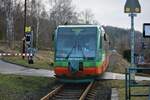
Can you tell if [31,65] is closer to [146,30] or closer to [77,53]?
[77,53]

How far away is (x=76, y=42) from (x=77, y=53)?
0.66 m

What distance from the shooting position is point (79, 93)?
23719 millimetres

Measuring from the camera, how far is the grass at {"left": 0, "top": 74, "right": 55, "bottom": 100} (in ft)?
68.7

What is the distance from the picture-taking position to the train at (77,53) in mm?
26516

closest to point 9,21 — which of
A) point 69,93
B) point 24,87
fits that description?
point 24,87

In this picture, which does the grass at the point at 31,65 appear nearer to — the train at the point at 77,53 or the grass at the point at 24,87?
the grass at the point at 24,87

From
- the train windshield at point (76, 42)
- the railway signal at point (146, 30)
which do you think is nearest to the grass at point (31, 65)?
the train windshield at point (76, 42)

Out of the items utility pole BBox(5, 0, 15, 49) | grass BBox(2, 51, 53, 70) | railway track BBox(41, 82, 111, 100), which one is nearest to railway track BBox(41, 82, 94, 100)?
railway track BBox(41, 82, 111, 100)

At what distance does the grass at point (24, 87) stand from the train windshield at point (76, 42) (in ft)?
5.98

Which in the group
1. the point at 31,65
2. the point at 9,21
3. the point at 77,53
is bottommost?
the point at 31,65

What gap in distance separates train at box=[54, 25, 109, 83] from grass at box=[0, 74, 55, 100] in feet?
3.90

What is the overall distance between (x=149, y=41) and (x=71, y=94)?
4408 millimetres

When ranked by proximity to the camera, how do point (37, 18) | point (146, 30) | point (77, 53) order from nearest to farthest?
point (146, 30) < point (77, 53) < point (37, 18)

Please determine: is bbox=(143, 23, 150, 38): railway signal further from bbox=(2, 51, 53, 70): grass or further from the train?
bbox=(2, 51, 53, 70): grass
